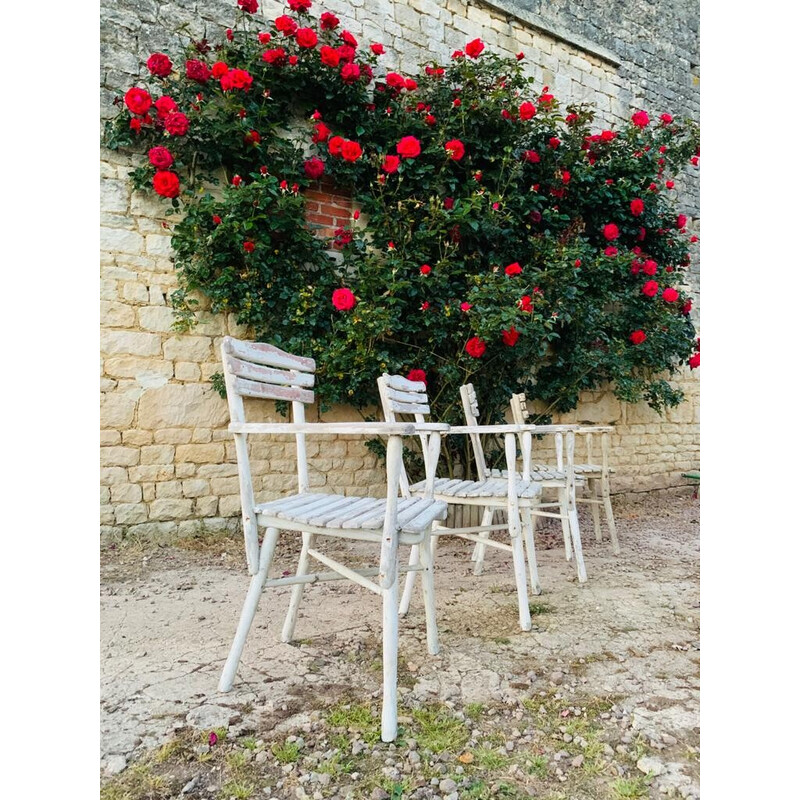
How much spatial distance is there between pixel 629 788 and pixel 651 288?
4.34 m

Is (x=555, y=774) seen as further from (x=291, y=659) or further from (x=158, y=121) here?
(x=158, y=121)

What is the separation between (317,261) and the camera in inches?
157

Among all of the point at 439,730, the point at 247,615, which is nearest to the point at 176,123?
the point at 247,615

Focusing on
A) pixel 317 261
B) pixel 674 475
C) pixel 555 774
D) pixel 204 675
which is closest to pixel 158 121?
pixel 317 261

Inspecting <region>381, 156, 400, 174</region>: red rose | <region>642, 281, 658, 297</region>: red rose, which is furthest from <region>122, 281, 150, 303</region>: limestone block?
<region>642, 281, 658, 297</region>: red rose

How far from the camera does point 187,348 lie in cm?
374

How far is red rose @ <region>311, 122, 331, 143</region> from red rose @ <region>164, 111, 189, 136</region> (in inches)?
34.6

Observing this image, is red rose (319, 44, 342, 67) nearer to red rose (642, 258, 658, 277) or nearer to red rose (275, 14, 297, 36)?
red rose (275, 14, 297, 36)

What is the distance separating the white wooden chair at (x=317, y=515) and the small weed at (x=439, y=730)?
0.34 ft

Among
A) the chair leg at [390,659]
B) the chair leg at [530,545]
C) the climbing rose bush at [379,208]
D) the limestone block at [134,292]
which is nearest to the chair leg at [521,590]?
the chair leg at [530,545]

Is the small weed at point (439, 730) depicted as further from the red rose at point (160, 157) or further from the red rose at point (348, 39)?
the red rose at point (348, 39)

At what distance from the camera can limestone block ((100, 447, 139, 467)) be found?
3490 millimetres

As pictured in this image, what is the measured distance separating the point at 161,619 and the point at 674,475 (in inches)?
212

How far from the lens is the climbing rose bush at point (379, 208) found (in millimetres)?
3674
